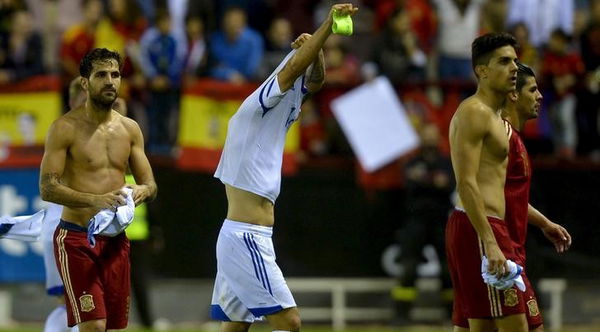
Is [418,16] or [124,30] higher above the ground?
[418,16]

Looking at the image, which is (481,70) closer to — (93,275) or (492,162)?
(492,162)

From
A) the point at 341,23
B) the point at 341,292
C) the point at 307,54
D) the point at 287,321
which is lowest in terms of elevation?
the point at 341,292

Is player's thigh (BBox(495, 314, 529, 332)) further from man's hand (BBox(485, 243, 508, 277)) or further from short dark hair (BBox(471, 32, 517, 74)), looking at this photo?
short dark hair (BBox(471, 32, 517, 74))

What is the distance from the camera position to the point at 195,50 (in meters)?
17.9

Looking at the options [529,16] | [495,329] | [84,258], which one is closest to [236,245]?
[84,258]

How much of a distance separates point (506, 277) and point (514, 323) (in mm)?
417

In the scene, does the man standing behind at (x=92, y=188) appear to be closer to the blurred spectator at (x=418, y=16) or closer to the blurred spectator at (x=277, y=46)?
the blurred spectator at (x=277, y=46)

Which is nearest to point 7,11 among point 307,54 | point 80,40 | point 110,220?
point 80,40

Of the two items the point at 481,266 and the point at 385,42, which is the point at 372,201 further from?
the point at 481,266

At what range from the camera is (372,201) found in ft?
57.9

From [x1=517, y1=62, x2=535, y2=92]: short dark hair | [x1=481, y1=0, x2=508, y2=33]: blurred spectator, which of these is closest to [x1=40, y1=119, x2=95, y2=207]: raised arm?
[x1=517, y1=62, x2=535, y2=92]: short dark hair

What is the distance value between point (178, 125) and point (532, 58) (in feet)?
14.4

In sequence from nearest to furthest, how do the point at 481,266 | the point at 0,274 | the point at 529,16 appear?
the point at 481,266, the point at 0,274, the point at 529,16

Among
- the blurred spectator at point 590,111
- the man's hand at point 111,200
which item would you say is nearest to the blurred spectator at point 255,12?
the blurred spectator at point 590,111
